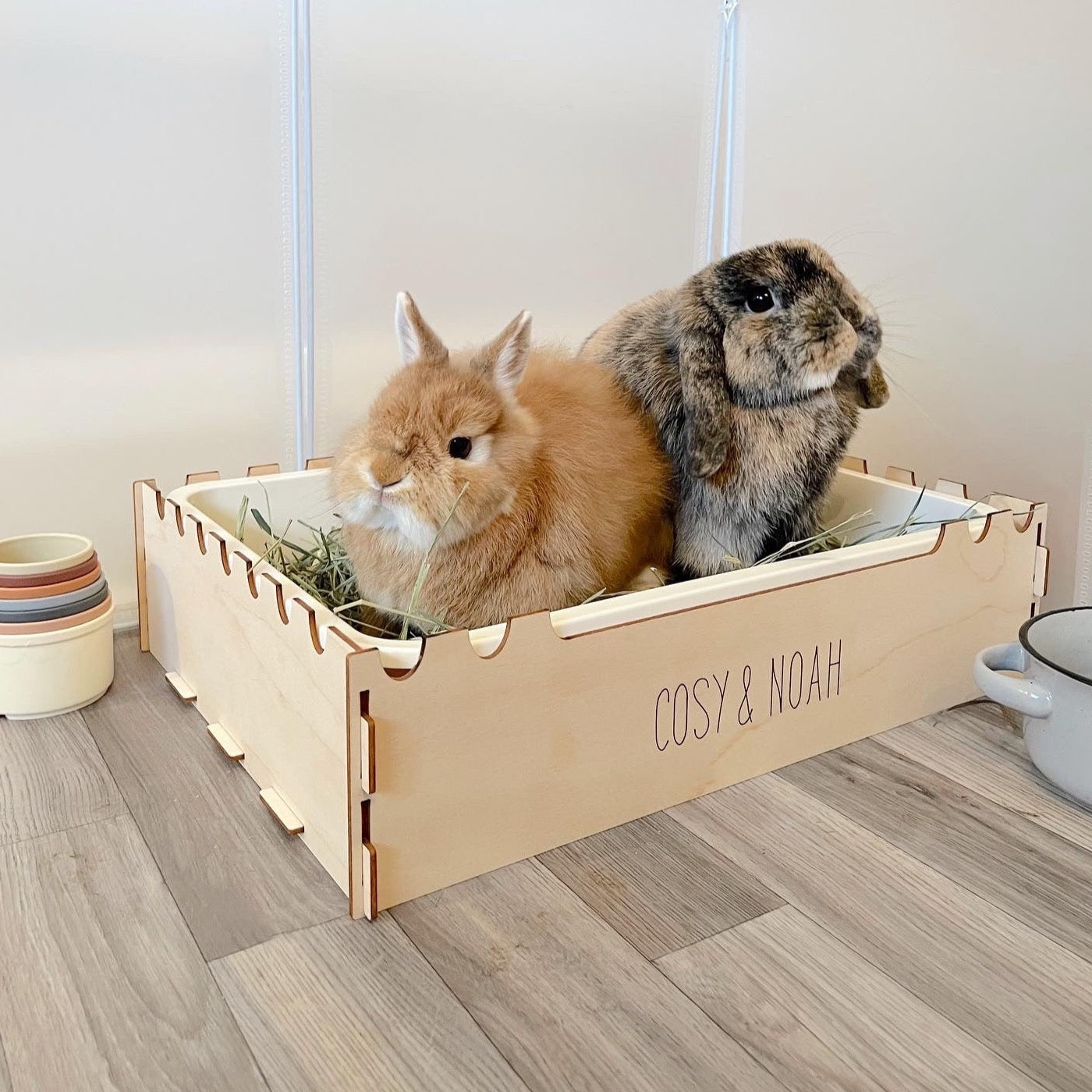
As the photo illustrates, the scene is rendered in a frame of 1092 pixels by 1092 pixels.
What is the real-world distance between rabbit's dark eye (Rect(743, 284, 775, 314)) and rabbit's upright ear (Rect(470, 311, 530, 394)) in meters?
0.24

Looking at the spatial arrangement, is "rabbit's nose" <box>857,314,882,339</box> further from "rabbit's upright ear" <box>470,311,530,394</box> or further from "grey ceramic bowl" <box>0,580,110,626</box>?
"grey ceramic bowl" <box>0,580,110,626</box>

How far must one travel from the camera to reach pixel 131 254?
1.21 meters

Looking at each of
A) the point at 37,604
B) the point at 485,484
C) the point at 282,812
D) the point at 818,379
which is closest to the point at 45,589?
the point at 37,604

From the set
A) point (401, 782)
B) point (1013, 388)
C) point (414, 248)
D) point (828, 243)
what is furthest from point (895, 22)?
point (401, 782)

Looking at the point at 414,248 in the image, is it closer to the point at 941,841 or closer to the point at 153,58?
the point at 153,58

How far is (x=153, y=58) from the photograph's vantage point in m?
1.16

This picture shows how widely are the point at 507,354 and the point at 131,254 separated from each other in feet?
1.99

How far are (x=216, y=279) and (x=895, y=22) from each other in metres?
0.87

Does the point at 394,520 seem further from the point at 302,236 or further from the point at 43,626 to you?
the point at 302,236

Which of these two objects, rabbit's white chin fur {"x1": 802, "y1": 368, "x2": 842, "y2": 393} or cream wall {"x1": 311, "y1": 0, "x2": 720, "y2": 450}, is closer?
rabbit's white chin fur {"x1": 802, "y1": 368, "x2": 842, "y2": 393}

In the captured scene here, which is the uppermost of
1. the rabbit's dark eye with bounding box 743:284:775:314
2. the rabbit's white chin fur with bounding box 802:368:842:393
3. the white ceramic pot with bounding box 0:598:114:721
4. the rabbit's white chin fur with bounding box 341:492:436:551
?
the rabbit's dark eye with bounding box 743:284:775:314

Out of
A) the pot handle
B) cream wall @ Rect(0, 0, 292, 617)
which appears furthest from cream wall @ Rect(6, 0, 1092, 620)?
the pot handle

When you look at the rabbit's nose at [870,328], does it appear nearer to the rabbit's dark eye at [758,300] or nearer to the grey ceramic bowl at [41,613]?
the rabbit's dark eye at [758,300]

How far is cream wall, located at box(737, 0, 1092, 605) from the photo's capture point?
1152mm
